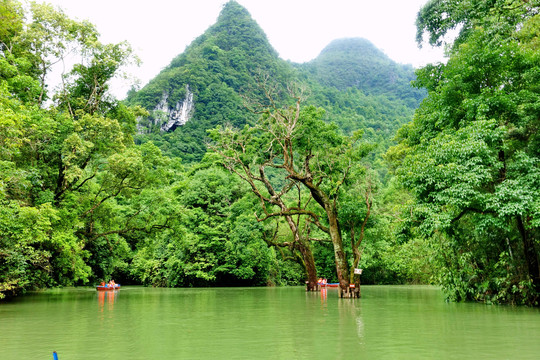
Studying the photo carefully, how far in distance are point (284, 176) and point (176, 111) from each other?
196ft

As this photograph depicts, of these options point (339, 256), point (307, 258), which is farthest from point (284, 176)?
point (339, 256)

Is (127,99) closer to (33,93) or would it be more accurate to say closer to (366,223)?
(33,93)

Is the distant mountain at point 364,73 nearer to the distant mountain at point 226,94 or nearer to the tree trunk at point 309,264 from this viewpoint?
the distant mountain at point 226,94

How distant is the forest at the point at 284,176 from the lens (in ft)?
42.7

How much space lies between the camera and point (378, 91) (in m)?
121

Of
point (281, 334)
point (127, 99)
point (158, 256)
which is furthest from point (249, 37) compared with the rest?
point (281, 334)

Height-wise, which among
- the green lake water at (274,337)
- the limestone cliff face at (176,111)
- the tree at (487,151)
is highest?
the limestone cliff face at (176,111)

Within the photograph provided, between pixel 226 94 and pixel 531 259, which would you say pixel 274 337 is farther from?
pixel 226 94

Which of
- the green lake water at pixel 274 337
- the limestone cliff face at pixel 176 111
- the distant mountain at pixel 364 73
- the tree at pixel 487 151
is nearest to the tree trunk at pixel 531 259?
the tree at pixel 487 151

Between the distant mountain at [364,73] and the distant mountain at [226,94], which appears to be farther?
the distant mountain at [364,73]

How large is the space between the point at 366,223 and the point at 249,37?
3594 inches

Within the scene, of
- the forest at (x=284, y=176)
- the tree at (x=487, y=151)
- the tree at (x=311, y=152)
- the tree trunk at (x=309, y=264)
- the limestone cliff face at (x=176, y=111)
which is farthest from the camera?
the limestone cliff face at (x=176, y=111)

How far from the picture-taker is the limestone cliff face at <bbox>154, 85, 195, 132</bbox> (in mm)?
79344

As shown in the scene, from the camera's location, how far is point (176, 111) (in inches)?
3199
